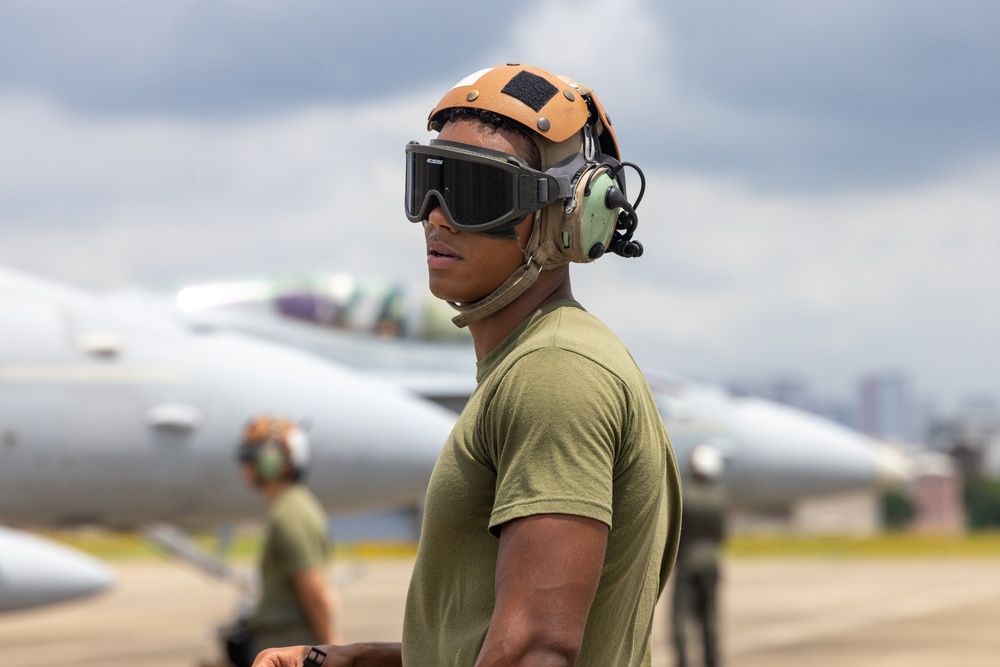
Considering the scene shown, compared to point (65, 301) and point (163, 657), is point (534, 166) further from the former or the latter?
point (163, 657)

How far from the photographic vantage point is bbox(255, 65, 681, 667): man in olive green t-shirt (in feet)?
6.15

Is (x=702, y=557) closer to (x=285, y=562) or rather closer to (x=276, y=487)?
(x=276, y=487)

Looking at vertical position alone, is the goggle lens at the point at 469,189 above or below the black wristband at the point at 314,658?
above

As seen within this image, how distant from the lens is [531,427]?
190 centimetres

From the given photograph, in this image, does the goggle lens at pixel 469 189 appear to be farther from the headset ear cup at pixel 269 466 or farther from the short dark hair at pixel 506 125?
the headset ear cup at pixel 269 466

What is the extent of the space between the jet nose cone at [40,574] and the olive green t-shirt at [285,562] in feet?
16.0

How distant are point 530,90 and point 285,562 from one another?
4514 millimetres

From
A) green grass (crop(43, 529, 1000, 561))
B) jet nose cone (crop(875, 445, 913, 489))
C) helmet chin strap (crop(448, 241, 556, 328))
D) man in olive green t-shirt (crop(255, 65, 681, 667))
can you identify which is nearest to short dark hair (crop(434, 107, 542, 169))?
man in olive green t-shirt (crop(255, 65, 681, 667))

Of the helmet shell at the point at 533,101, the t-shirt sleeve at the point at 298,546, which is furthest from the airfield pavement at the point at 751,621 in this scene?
the helmet shell at the point at 533,101

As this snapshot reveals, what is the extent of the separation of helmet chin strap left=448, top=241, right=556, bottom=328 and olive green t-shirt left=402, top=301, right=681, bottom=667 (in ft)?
0.21

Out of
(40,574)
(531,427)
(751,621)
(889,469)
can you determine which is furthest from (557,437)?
(889,469)

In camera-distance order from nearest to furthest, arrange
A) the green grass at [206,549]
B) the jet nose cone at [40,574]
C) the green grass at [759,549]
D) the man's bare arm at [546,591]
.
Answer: the man's bare arm at [546,591]
the jet nose cone at [40,574]
the green grass at [206,549]
the green grass at [759,549]

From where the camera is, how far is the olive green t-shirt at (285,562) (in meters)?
6.34

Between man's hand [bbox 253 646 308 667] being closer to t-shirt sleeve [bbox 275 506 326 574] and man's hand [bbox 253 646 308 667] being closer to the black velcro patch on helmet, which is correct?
the black velcro patch on helmet
